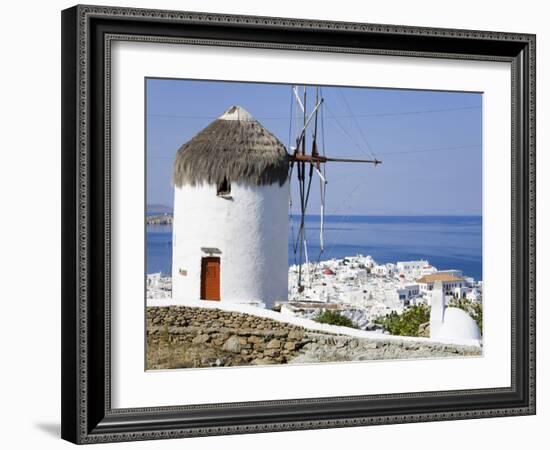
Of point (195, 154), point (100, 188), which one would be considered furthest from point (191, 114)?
point (100, 188)

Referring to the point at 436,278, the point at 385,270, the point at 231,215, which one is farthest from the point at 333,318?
the point at 231,215

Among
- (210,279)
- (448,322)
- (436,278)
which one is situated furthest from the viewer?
(448,322)

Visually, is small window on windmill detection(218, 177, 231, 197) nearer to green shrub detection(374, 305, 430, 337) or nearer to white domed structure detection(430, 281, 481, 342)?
green shrub detection(374, 305, 430, 337)

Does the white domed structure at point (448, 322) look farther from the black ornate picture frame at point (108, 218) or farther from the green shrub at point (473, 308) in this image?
the black ornate picture frame at point (108, 218)

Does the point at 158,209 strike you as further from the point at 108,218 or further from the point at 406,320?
the point at 406,320

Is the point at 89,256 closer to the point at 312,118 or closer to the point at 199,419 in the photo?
the point at 199,419

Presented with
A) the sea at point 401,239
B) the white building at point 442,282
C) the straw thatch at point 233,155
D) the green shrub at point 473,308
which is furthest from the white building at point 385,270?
the straw thatch at point 233,155

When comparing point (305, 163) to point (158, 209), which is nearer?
point (158, 209)
